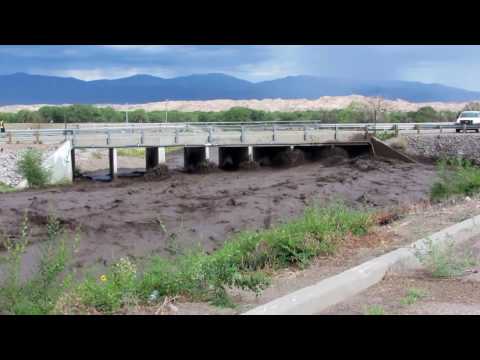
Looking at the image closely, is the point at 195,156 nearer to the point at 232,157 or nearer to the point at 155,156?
the point at 232,157

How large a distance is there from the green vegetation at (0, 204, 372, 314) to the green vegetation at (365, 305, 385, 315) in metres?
1.19

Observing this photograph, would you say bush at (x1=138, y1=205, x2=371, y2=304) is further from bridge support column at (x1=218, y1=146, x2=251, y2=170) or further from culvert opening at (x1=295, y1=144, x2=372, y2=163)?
bridge support column at (x1=218, y1=146, x2=251, y2=170)

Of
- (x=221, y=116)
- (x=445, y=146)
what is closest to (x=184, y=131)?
(x=445, y=146)

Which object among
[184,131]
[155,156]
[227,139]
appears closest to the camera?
[227,139]

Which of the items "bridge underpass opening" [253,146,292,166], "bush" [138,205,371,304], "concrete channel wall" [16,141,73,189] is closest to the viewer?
"bush" [138,205,371,304]

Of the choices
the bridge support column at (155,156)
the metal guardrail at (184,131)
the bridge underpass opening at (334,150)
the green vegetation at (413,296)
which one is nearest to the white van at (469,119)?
the metal guardrail at (184,131)

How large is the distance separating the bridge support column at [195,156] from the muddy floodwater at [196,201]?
2423 mm

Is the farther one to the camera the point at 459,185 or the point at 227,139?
the point at 227,139

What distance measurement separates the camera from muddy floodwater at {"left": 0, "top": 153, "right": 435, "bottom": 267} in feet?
66.5

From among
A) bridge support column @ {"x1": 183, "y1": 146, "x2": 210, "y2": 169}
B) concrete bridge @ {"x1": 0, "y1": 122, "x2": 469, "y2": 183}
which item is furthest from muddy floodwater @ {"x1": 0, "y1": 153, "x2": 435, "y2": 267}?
bridge support column @ {"x1": 183, "y1": 146, "x2": 210, "y2": 169}

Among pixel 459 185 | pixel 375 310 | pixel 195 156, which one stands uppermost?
pixel 375 310

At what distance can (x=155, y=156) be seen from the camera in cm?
4247

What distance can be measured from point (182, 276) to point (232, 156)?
Result: 39.0 m
